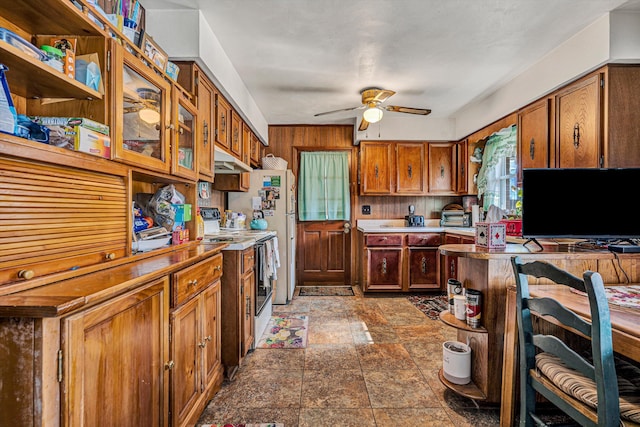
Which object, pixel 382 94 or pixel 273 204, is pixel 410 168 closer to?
pixel 382 94

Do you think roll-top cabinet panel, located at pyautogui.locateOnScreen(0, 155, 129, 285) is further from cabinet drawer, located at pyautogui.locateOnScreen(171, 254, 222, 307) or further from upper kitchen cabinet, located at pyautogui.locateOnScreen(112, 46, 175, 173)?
cabinet drawer, located at pyautogui.locateOnScreen(171, 254, 222, 307)

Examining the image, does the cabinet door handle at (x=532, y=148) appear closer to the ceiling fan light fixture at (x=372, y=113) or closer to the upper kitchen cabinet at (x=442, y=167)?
the ceiling fan light fixture at (x=372, y=113)

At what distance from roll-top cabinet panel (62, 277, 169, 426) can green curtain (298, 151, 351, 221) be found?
3.40 m

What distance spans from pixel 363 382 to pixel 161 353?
1330 millimetres

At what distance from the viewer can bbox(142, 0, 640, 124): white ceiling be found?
6.35 ft

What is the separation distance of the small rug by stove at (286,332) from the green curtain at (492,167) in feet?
9.13

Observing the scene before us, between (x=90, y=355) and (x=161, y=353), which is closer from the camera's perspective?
(x=90, y=355)

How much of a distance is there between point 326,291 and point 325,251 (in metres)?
0.62

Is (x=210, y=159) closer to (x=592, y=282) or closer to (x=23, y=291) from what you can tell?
(x=23, y=291)

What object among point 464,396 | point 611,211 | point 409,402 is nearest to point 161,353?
point 409,402

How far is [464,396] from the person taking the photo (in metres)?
1.81

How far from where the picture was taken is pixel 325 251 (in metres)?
4.66

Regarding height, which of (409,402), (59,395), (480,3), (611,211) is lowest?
(409,402)

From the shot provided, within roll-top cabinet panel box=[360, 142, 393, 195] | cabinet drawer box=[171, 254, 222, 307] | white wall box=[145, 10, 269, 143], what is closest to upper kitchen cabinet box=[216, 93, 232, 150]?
white wall box=[145, 10, 269, 143]
